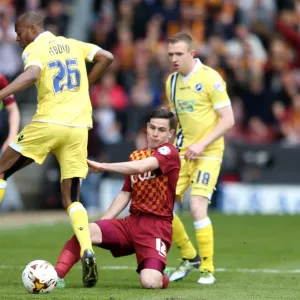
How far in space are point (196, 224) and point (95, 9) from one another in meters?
13.2

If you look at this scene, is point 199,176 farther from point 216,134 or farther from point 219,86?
point 219,86

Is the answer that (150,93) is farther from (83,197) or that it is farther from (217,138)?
(217,138)

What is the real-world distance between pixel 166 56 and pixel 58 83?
11007 millimetres

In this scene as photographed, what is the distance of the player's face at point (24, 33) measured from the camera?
912 cm

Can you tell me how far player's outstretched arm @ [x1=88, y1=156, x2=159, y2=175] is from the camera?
845 centimetres

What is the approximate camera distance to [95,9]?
22.3 m

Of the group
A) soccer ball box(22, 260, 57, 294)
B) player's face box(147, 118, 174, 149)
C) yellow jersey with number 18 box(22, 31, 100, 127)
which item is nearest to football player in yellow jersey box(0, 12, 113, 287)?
yellow jersey with number 18 box(22, 31, 100, 127)

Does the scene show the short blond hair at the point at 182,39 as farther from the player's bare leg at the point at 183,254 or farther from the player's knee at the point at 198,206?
the player's bare leg at the point at 183,254

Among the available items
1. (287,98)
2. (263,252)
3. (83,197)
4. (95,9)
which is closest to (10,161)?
(263,252)

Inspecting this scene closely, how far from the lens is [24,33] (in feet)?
30.0

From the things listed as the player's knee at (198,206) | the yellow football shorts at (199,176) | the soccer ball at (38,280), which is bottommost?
the soccer ball at (38,280)

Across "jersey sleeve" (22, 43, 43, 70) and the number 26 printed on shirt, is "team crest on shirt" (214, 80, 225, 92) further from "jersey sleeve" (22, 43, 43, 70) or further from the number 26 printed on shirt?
"jersey sleeve" (22, 43, 43, 70)

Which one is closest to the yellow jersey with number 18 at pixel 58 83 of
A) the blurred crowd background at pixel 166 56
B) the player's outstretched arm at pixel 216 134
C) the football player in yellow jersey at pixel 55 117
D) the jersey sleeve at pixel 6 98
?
the football player in yellow jersey at pixel 55 117

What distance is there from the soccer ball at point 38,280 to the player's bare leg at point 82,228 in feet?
0.96
